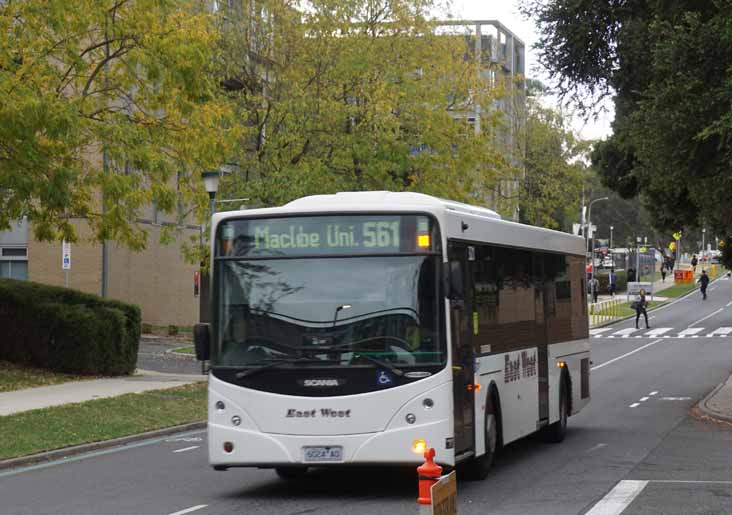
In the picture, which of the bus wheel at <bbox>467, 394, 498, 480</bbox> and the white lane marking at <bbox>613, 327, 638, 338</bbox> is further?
the white lane marking at <bbox>613, 327, 638, 338</bbox>

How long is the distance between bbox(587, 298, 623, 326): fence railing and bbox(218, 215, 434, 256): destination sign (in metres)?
52.5

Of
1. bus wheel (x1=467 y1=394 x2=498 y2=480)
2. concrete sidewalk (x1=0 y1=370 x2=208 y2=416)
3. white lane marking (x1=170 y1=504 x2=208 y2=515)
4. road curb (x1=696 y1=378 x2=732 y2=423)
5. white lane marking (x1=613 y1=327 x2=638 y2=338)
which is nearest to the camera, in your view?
white lane marking (x1=170 y1=504 x2=208 y2=515)

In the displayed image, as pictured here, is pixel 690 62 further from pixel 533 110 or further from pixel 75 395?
pixel 533 110

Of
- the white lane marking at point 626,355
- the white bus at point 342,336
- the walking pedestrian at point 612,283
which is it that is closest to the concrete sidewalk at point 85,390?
the white bus at point 342,336

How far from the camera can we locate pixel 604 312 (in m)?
72.8

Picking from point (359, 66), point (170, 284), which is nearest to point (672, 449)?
point (359, 66)

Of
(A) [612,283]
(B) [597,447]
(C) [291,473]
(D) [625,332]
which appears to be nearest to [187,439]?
(C) [291,473]

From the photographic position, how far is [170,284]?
49.6 m

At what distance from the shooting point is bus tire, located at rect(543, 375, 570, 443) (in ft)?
62.4

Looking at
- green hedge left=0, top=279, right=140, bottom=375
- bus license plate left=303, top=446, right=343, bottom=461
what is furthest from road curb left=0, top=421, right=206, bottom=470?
green hedge left=0, top=279, right=140, bottom=375

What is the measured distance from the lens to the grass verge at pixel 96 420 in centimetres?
1803

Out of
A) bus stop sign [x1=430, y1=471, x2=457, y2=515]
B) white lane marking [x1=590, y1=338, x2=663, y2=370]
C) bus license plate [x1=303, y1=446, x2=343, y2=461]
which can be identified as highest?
bus stop sign [x1=430, y1=471, x2=457, y2=515]

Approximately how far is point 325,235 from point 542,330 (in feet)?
17.5

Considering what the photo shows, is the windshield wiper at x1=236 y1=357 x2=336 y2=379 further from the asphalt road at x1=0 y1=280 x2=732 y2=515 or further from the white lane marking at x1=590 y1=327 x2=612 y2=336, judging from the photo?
the white lane marking at x1=590 y1=327 x2=612 y2=336
